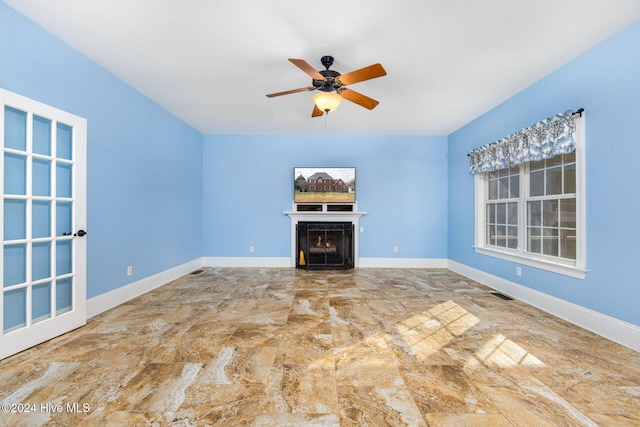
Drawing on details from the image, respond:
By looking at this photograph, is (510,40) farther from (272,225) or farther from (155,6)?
(272,225)

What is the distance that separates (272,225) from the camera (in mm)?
5312

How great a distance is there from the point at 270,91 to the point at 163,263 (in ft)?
9.79

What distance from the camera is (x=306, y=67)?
7.38 ft

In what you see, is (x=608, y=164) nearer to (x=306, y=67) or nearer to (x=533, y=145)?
(x=533, y=145)

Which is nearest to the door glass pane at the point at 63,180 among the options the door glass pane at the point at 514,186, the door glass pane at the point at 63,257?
the door glass pane at the point at 63,257

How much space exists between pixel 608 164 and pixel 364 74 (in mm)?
2341

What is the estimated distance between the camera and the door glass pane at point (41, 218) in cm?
220

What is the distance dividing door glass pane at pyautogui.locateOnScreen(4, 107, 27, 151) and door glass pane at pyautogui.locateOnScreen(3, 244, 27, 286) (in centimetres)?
80

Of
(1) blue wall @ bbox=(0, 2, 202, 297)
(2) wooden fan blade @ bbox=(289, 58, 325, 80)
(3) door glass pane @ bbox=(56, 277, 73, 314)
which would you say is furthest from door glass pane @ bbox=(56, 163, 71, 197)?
(2) wooden fan blade @ bbox=(289, 58, 325, 80)

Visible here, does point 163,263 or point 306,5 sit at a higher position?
point 306,5

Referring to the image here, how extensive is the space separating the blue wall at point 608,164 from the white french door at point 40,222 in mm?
4845

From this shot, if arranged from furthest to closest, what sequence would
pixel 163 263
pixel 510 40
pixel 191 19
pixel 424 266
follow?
pixel 424 266, pixel 163 263, pixel 510 40, pixel 191 19

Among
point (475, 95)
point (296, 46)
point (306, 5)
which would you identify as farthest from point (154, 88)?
point (475, 95)

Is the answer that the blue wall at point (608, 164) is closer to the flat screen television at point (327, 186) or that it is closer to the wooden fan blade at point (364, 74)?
the wooden fan blade at point (364, 74)
